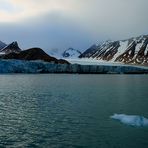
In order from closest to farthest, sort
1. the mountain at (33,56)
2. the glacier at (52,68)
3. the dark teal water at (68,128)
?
1. the dark teal water at (68,128)
2. the glacier at (52,68)
3. the mountain at (33,56)

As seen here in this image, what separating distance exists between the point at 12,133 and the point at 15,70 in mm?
68562

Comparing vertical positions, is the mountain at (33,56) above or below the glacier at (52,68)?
above

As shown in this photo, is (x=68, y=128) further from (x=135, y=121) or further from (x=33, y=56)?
(x=33, y=56)

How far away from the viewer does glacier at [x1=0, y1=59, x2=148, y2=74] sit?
266 ft

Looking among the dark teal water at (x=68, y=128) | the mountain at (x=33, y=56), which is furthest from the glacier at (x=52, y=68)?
the dark teal water at (x=68, y=128)

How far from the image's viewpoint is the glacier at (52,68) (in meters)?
81.1

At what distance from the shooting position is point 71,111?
2234 cm

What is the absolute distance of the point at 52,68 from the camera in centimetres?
9112

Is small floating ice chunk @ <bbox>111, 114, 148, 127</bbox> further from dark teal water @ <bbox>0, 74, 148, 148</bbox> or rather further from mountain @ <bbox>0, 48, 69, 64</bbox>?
mountain @ <bbox>0, 48, 69, 64</bbox>

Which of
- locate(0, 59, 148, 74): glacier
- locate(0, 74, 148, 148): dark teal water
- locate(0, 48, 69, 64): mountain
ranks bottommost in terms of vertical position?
locate(0, 74, 148, 148): dark teal water

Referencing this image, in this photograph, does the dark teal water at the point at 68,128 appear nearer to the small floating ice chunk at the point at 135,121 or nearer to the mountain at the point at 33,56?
the small floating ice chunk at the point at 135,121

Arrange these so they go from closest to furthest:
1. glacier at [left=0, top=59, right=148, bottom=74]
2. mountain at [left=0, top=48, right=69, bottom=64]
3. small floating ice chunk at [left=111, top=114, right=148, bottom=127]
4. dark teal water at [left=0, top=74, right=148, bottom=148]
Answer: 1. dark teal water at [left=0, top=74, right=148, bottom=148]
2. small floating ice chunk at [left=111, top=114, right=148, bottom=127]
3. glacier at [left=0, top=59, right=148, bottom=74]
4. mountain at [left=0, top=48, right=69, bottom=64]

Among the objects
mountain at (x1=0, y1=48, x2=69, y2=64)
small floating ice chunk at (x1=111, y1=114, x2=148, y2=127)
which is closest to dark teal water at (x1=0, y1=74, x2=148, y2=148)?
small floating ice chunk at (x1=111, y1=114, x2=148, y2=127)

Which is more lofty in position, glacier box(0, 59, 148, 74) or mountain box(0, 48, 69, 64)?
mountain box(0, 48, 69, 64)
